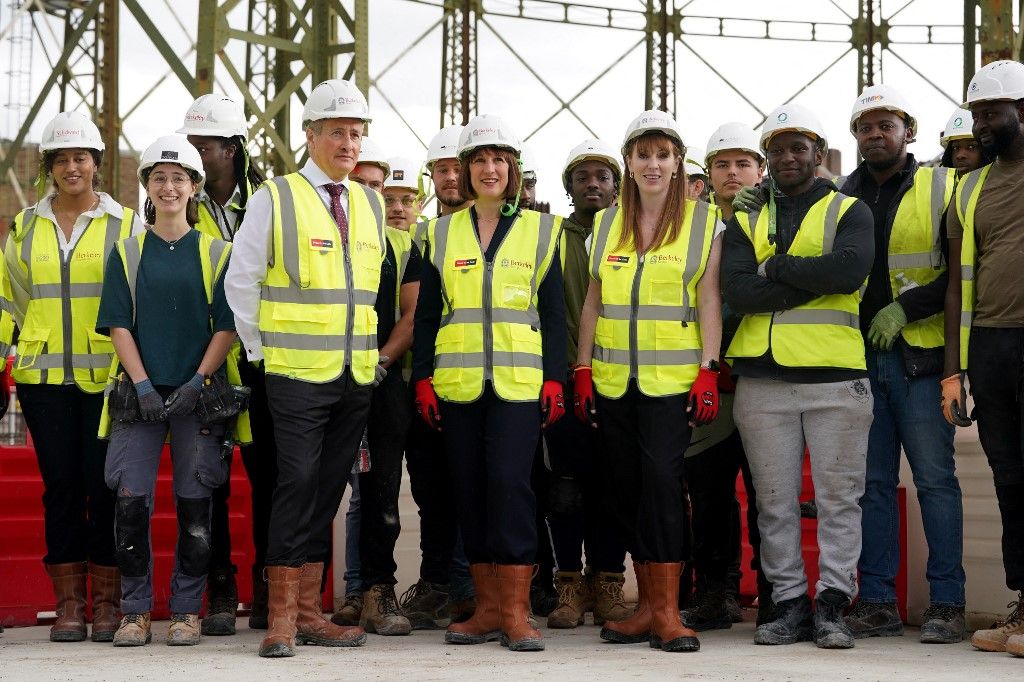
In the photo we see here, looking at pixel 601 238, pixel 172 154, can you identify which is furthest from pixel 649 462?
pixel 172 154

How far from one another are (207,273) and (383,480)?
3.36 feet

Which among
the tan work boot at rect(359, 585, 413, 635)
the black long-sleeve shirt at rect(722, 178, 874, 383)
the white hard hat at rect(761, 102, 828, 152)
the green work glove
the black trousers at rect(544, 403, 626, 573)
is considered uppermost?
the white hard hat at rect(761, 102, 828, 152)

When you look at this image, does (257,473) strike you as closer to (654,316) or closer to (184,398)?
(184,398)

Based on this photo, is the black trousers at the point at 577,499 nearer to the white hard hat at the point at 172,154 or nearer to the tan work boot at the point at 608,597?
the tan work boot at the point at 608,597

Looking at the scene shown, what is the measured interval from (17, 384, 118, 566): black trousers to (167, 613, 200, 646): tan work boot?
1.28 ft

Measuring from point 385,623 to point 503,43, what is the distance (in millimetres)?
19477

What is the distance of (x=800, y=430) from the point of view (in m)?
4.57

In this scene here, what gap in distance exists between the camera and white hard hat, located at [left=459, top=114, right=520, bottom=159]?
4.75 meters

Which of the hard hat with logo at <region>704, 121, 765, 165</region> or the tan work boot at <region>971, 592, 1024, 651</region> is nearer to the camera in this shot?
the tan work boot at <region>971, 592, 1024, 651</region>

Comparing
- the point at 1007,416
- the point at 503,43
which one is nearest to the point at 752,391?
the point at 1007,416

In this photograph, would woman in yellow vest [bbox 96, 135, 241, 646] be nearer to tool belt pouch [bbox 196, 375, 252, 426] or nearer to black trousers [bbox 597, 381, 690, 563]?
tool belt pouch [bbox 196, 375, 252, 426]

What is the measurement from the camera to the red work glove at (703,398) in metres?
4.49

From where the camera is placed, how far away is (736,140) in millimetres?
5672

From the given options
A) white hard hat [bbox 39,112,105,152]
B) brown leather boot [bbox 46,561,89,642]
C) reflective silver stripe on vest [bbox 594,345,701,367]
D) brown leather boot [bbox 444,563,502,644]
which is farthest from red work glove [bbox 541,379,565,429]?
white hard hat [bbox 39,112,105,152]
